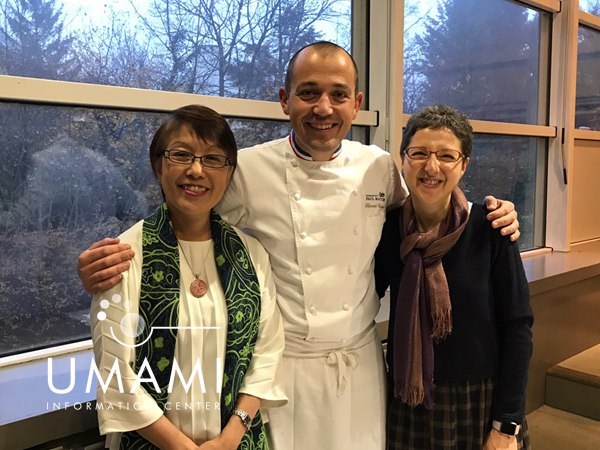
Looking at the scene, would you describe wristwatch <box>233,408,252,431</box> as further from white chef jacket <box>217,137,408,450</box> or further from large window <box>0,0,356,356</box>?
large window <box>0,0,356,356</box>

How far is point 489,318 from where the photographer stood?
1.42 metres

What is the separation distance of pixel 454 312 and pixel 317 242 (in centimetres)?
40

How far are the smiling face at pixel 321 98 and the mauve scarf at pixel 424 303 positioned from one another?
0.34 m

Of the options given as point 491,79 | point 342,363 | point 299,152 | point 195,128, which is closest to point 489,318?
point 342,363

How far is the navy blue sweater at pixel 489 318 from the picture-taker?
1.40m

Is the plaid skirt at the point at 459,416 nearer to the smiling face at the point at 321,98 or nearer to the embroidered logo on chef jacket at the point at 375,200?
the embroidered logo on chef jacket at the point at 375,200

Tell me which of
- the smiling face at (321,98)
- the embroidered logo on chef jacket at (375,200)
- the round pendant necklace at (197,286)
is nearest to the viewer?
the round pendant necklace at (197,286)

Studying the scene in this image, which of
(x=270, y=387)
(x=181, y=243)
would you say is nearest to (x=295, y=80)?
(x=181, y=243)

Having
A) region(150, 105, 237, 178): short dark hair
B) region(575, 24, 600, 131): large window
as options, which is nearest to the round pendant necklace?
region(150, 105, 237, 178): short dark hair

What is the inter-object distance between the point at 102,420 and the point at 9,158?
0.90 m

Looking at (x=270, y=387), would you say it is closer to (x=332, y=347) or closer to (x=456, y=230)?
(x=332, y=347)

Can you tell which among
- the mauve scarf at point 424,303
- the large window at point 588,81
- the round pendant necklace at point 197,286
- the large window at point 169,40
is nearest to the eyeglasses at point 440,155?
the mauve scarf at point 424,303

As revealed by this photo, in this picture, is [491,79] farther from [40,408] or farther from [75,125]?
[40,408]

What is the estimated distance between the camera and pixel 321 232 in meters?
1.42
